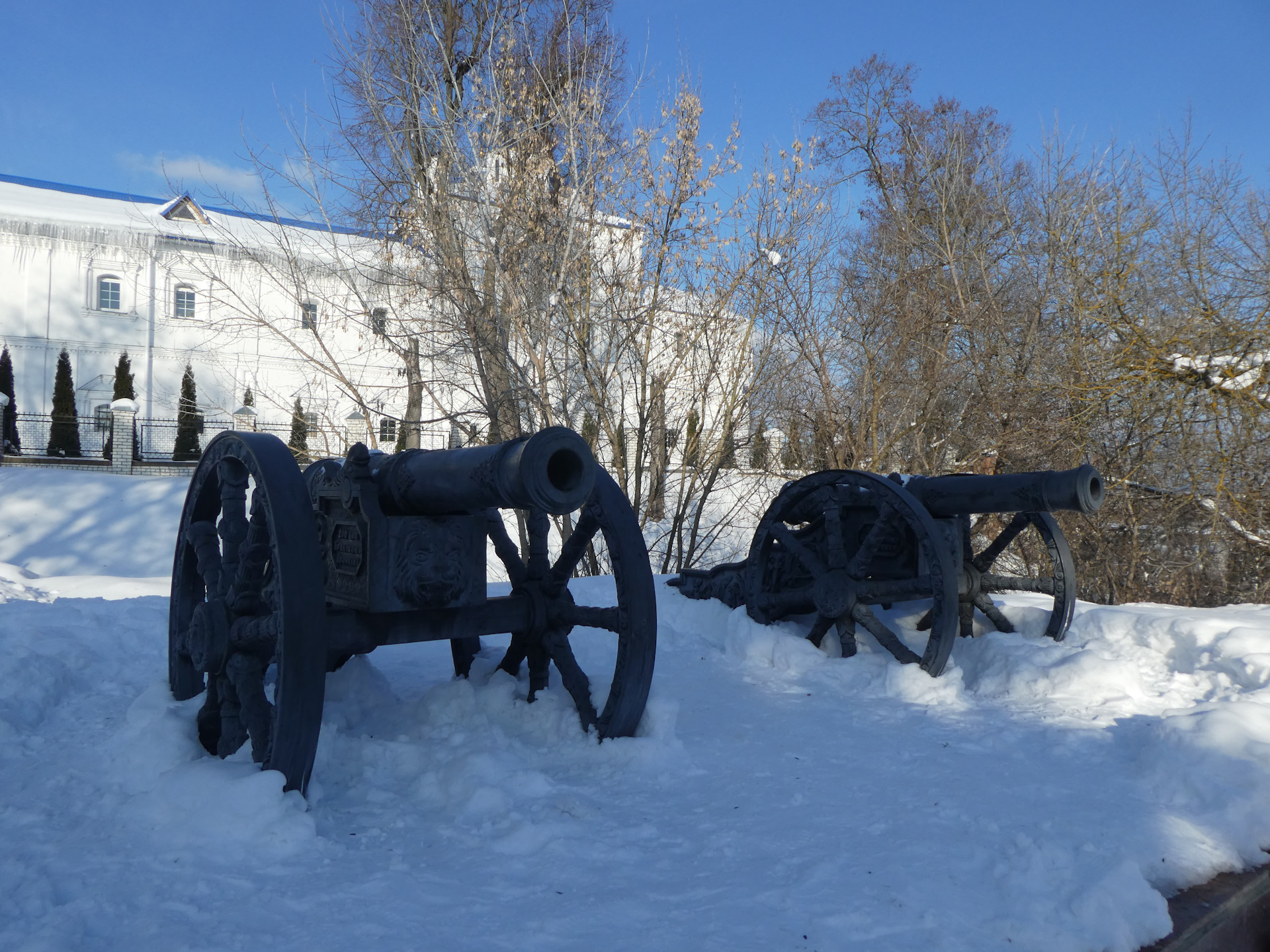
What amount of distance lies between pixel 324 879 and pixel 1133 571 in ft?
33.6

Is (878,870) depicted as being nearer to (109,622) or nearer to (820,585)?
(820,585)

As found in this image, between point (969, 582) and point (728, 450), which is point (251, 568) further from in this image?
point (728, 450)

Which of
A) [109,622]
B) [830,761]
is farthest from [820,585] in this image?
[109,622]

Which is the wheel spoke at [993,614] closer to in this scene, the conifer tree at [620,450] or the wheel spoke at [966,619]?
the wheel spoke at [966,619]

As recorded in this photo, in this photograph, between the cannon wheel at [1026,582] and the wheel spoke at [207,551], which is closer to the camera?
the wheel spoke at [207,551]

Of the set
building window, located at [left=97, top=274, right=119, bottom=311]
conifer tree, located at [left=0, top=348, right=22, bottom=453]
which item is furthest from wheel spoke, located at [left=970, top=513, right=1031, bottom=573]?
building window, located at [left=97, top=274, right=119, bottom=311]

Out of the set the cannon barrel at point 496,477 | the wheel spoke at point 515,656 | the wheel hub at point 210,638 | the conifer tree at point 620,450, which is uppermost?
the conifer tree at point 620,450

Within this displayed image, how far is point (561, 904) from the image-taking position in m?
2.40

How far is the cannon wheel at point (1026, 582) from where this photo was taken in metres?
5.41

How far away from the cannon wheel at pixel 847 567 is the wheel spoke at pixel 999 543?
2.12 feet

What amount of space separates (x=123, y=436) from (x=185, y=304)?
43.2 feet

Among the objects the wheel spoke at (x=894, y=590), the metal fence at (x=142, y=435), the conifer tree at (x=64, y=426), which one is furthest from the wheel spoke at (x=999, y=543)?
the conifer tree at (x=64, y=426)

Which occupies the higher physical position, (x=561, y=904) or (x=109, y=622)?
(x=109, y=622)

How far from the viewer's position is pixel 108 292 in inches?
1175
